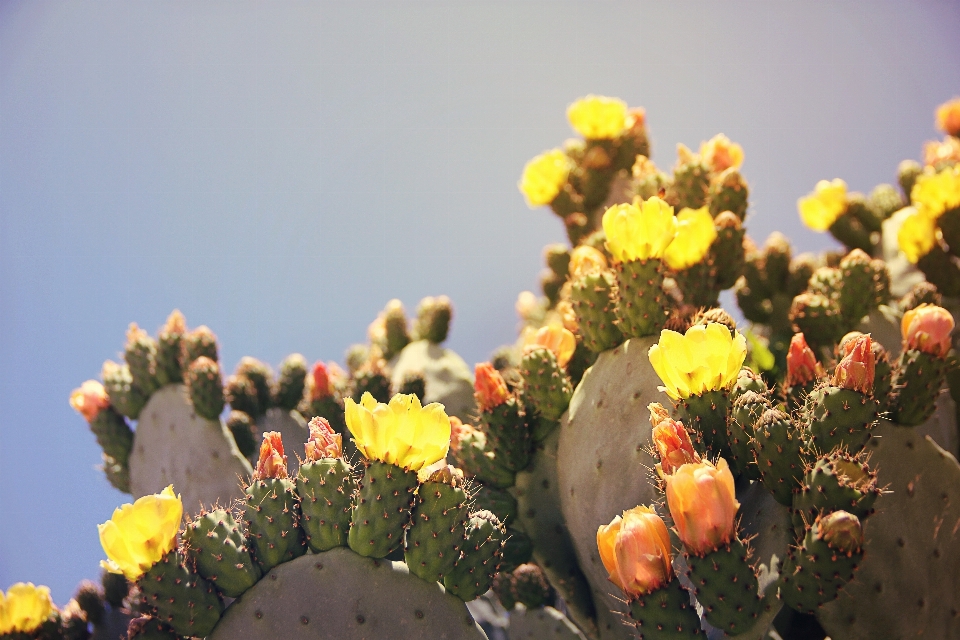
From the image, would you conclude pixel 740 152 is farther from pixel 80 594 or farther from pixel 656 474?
pixel 80 594

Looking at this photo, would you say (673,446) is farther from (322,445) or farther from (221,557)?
(221,557)

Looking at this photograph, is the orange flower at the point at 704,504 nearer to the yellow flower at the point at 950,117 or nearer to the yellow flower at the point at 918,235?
the yellow flower at the point at 918,235

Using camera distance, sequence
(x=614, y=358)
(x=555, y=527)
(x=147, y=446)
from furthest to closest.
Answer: (x=147, y=446)
(x=555, y=527)
(x=614, y=358)

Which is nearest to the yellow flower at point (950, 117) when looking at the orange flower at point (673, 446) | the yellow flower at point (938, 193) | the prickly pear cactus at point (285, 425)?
the yellow flower at point (938, 193)

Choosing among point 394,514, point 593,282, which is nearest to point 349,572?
point 394,514

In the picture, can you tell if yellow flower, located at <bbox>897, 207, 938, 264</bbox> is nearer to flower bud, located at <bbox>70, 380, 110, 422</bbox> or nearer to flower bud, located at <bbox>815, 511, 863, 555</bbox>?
flower bud, located at <bbox>815, 511, 863, 555</bbox>

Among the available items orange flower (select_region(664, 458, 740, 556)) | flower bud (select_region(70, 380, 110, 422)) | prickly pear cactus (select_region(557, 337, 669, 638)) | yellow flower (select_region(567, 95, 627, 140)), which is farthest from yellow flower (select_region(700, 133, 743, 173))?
flower bud (select_region(70, 380, 110, 422))
